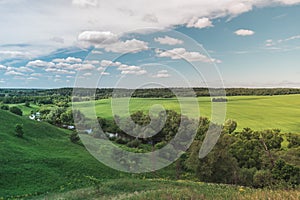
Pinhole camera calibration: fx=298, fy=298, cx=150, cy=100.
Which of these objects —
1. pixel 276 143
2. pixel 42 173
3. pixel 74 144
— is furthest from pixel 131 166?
pixel 276 143

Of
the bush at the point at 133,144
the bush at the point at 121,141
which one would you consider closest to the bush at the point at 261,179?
the bush at the point at 133,144

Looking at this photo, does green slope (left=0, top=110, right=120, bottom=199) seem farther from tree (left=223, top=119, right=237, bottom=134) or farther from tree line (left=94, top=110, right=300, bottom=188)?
tree (left=223, top=119, right=237, bottom=134)

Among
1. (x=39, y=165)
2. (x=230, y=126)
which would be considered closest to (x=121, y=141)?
(x=39, y=165)

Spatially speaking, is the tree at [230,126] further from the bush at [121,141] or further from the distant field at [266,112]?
the bush at [121,141]

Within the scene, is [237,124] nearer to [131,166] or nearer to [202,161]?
[131,166]

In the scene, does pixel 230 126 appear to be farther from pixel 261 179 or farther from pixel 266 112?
pixel 261 179

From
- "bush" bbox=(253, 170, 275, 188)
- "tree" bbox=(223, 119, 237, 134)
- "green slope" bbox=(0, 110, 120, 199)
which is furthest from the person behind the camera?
"tree" bbox=(223, 119, 237, 134)

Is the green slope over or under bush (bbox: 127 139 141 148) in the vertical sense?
over

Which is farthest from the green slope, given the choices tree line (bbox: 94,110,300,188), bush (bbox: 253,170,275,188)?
bush (bbox: 253,170,275,188)
